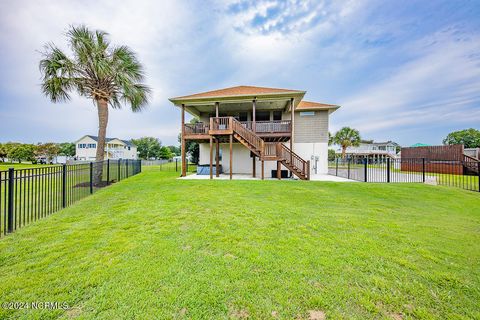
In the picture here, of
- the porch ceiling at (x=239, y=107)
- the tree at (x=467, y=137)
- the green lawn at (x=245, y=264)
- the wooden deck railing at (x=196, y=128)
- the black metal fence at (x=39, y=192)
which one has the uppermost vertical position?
the tree at (x=467, y=137)

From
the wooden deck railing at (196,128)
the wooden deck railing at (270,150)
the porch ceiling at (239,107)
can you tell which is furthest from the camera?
the porch ceiling at (239,107)

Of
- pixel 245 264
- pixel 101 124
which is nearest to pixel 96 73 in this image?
pixel 101 124

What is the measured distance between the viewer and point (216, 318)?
167 centimetres

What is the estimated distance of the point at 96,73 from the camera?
10.2 meters

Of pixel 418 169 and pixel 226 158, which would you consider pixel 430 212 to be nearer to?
pixel 226 158

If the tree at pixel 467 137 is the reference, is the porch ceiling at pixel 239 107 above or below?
below

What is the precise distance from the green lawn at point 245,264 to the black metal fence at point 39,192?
21.1 inches

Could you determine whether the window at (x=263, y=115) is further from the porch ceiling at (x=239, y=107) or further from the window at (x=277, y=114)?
the porch ceiling at (x=239, y=107)

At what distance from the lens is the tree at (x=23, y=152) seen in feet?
113

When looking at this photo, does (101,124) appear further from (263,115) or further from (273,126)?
(263,115)

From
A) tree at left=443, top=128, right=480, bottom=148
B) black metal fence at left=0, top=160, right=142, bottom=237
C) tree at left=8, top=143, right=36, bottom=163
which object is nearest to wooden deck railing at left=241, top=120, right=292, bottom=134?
black metal fence at left=0, top=160, right=142, bottom=237

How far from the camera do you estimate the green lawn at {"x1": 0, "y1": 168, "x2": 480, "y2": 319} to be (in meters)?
1.81

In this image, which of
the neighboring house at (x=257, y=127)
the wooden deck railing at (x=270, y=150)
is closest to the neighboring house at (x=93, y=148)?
the neighboring house at (x=257, y=127)

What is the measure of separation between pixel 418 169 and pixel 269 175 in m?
17.0
